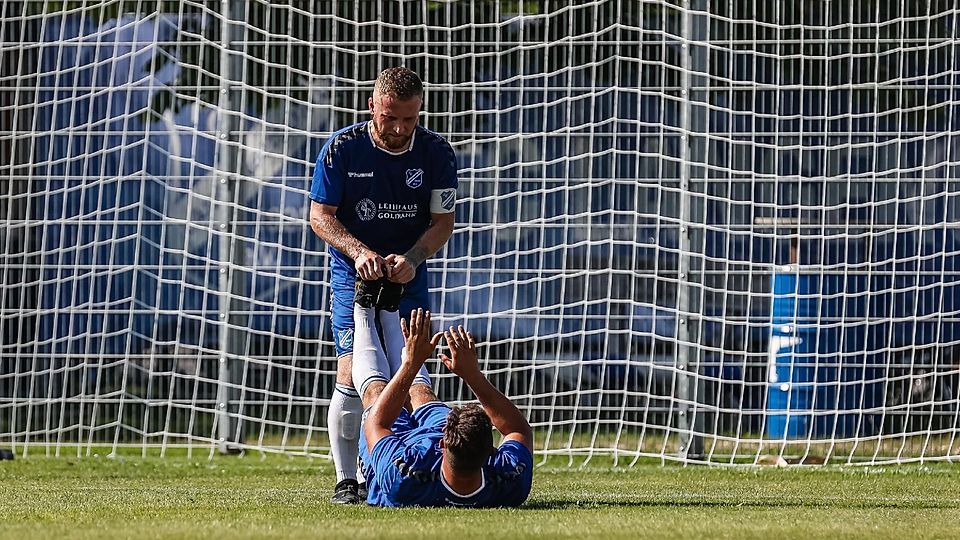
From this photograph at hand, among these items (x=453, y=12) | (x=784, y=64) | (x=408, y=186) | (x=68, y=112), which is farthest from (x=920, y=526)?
(x=68, y=112)

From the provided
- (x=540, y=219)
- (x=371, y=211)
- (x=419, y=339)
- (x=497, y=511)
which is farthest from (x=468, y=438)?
(x=540, y=219)

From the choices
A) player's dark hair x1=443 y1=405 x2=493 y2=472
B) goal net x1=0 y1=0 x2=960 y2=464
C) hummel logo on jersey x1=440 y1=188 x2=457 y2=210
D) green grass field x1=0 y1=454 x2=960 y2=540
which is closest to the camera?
green grass field x1=0 y1=454 x2=960 y2=540

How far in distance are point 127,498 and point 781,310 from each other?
192 inches

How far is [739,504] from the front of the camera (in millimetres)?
6496

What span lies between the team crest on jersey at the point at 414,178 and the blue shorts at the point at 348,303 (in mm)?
377

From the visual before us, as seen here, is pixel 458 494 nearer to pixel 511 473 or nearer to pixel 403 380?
pixel 511 473

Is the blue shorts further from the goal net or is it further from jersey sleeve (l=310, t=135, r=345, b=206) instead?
the goal net

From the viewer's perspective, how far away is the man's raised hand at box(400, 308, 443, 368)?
5.89m

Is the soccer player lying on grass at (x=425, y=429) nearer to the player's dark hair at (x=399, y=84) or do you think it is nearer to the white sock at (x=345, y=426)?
the white sock at (x=345, y=426)

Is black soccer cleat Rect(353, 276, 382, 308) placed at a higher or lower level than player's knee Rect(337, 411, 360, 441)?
higher

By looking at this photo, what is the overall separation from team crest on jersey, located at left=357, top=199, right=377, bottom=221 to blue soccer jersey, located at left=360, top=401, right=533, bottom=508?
1.17 metres

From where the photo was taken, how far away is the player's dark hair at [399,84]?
20.4 ft

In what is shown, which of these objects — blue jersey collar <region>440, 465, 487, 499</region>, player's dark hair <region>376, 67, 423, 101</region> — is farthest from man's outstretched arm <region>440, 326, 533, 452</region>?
player's dark hair <region>376, 67, 423, 101</region>

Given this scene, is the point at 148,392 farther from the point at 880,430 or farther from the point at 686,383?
the point at 880,430
